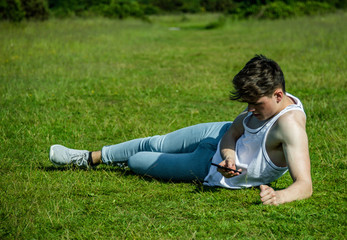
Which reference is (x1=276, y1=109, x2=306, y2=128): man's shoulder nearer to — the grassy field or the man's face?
the man's face

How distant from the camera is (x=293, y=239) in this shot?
2.62m

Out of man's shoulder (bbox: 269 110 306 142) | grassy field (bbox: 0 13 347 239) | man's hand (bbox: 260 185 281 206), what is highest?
man's shoulder (bbox: 269 110 306 142)

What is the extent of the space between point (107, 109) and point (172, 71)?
3.87 m

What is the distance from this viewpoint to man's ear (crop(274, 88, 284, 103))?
294 centimetres

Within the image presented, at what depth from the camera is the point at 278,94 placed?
2957 millimetres

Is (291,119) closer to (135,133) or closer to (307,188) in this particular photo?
(307,188)

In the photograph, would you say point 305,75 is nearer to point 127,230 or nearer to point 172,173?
point 172,173

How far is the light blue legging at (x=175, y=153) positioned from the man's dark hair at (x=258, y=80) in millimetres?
716

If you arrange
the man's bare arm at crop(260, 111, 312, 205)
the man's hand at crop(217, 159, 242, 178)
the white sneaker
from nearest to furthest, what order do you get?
the man's bare arm at crop(260, 111, 312, 205) → the man's hand at crop(217, 159, 242, 178) → the white sneaker

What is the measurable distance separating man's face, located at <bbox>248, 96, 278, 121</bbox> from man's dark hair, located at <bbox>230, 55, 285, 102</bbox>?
40 millimetres

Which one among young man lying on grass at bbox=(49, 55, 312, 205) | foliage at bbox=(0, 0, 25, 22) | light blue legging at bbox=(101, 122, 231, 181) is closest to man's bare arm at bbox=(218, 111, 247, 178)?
young man lying on grass at bbox=(49, 55, 312, 205)

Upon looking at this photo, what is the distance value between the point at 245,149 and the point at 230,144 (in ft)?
0.43

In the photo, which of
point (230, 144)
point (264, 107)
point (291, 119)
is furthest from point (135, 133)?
point (291, 119)

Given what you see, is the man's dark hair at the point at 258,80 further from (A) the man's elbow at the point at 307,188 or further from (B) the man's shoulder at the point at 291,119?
(A) the man's elbow at the point at 307,188
